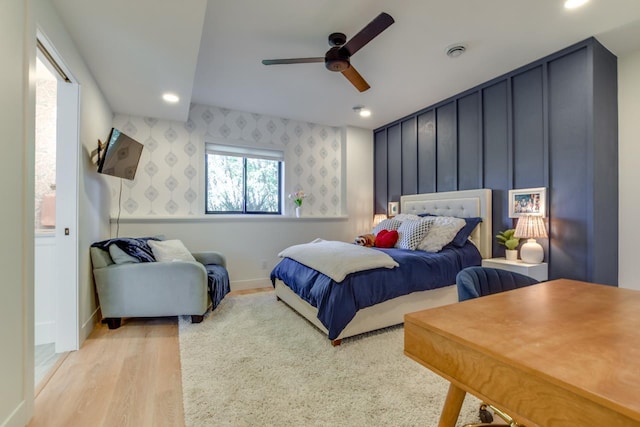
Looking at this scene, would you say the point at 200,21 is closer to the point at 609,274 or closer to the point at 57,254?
the point at 57,254

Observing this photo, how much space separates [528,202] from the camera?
114 inches

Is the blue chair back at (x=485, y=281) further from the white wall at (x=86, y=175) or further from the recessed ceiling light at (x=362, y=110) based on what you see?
the recessed ceiling light at (x=362, y=110)

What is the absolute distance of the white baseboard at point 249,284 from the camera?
4.02 metres

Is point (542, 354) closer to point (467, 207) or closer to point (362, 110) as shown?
point (467, 207)

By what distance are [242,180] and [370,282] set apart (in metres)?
2.74

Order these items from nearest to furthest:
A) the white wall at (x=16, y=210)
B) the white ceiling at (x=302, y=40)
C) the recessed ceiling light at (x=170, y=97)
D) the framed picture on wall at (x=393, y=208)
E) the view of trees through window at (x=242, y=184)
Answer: the white wall at (x=16, y=210)
the white ceiling at (x=302, y=40)
the recessed ceiling light at (x=170, y=97)
the view of trees through window at (x=242, y=184)
the framed picture on wall at (x=393, y=208)

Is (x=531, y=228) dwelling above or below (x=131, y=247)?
above

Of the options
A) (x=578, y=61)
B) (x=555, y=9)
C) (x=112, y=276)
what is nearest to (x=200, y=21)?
(x=112, y=276)

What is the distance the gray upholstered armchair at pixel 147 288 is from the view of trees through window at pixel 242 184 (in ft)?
5.17

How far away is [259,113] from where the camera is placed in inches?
168

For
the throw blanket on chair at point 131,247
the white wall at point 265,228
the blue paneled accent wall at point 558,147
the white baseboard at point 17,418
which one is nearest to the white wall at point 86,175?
the throw blanket on chair at point 131,247

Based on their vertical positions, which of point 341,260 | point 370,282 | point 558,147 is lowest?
point 370,282

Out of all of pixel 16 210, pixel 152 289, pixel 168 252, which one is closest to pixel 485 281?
pixel 16 210

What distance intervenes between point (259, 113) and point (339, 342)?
3404 mm
